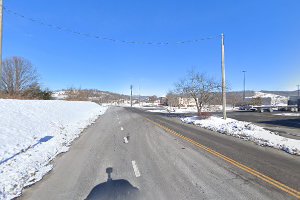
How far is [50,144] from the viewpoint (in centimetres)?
1191

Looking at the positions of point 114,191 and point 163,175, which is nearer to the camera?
point 114,191

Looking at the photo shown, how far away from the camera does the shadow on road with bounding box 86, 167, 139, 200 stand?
548 centimetres

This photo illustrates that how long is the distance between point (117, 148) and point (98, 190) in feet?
18.1

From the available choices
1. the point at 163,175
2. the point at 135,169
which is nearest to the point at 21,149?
the point at 135,169

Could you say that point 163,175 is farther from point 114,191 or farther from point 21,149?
point 21,149

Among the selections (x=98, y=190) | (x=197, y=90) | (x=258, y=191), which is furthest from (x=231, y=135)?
(x=197, y=90)

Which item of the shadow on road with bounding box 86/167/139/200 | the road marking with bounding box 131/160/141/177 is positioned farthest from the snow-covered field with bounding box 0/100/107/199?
the road marking with bounding box 131/160/141/177

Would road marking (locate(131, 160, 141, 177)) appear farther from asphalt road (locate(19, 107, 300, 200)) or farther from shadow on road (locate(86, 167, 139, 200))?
shadow on road (locate(86, 167, 139, 200))

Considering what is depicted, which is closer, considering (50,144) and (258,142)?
(50,144)

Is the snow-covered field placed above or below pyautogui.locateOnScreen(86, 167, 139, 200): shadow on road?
above

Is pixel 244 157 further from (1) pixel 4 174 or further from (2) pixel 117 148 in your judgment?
(1) pixel 4 174

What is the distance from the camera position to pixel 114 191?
19.1 feet

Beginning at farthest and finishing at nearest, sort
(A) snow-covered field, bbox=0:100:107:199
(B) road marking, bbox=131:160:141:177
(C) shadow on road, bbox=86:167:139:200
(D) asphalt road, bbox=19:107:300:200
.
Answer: (B) road marking, bbox=131:160:141:177 < (A) snow-covered field, bbox=0:100:107:199 < (D) asphalt road, bbox=19:107:300:200 < (C) shadow on road, bbox=86:167:139:200

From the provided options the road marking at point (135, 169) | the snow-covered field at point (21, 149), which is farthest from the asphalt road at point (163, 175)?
the snow-covered field at point (21, 149)
